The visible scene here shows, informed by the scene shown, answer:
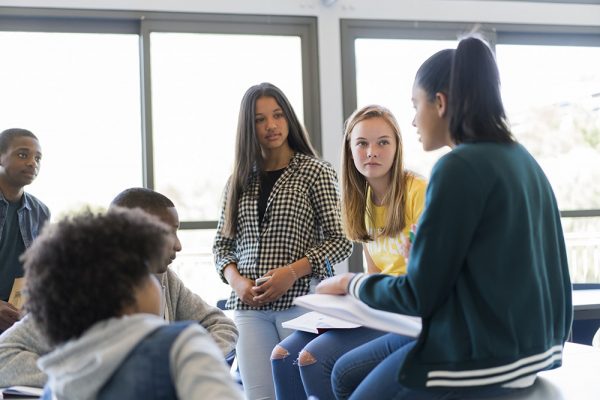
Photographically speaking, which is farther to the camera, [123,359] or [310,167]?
[310,167]

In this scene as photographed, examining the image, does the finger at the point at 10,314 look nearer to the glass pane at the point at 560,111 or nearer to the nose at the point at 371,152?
the nose at the point at 371,152

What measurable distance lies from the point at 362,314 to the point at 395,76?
3618mm

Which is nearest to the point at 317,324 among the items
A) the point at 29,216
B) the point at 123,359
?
the point at 123,359

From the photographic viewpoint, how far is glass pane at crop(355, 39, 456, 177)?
484cm

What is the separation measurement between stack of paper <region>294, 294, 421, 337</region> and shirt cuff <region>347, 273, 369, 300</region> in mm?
32

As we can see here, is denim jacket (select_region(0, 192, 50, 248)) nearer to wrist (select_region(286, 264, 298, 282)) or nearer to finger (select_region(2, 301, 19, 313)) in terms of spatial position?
finger (select_region(2, 301, 19, 313))

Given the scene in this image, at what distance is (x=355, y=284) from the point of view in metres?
1.52

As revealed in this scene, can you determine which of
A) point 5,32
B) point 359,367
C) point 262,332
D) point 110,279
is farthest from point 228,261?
point 5,32

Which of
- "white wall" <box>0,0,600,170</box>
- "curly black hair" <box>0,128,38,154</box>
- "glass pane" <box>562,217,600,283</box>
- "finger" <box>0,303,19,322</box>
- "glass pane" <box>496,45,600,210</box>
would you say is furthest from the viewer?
"glass pane" <box>562,217,600,283</box>

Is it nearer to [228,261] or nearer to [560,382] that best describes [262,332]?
[228,261]

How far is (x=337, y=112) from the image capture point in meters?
4.71

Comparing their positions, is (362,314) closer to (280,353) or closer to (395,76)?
(280,353)

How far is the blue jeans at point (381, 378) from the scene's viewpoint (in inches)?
55.0

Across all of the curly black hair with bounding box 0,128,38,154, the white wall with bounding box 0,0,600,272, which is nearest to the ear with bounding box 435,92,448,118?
the curly black hair with bounding box 0,128,38,154
